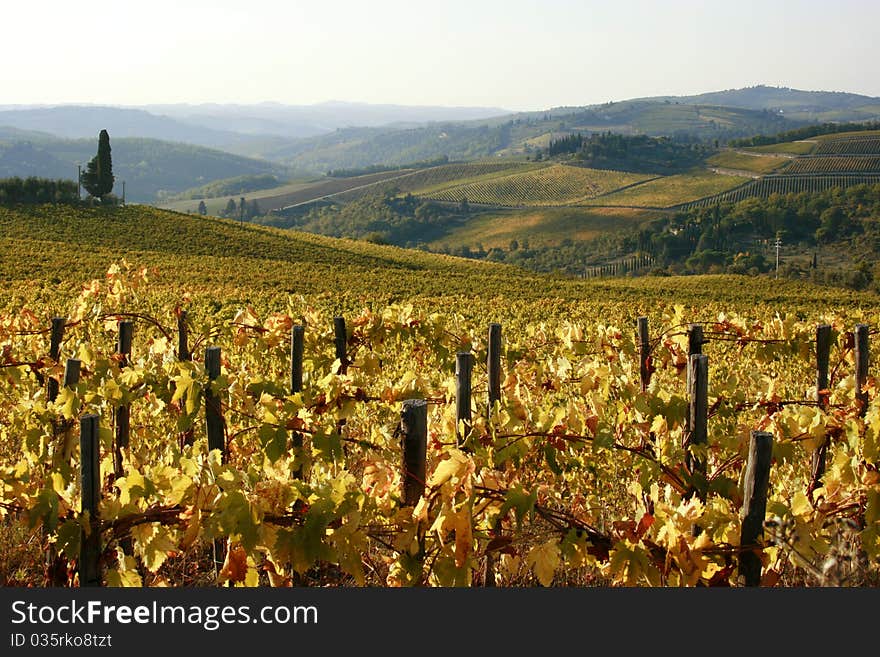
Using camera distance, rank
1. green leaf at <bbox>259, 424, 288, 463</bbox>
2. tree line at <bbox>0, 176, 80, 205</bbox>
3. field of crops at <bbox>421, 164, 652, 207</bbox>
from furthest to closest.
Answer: field of crops at <bbox>421, 164, 652, 207</bbox> → tree line at <bbox>0, 176, 80, 205</bbox> → green leaf at <bbox>259, 424, 288, 463</bbox>

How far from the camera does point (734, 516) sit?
300 centimetres

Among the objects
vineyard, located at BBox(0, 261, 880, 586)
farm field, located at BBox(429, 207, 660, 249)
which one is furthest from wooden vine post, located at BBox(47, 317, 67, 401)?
farm field, located at BBox(429, 207, 660, 249)

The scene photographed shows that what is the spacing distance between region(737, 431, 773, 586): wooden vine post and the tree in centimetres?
5867

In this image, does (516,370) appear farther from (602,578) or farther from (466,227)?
(466,227)

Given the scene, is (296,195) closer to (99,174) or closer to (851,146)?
(851,146)

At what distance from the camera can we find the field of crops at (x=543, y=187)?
5384 inches

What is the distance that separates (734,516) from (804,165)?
144442mm

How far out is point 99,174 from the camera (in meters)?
55.4

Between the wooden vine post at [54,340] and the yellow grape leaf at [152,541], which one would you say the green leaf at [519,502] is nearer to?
the yellow grape leaf at [152,541]

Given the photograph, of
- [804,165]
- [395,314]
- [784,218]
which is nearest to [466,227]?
[784,218]

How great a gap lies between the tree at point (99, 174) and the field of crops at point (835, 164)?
110m

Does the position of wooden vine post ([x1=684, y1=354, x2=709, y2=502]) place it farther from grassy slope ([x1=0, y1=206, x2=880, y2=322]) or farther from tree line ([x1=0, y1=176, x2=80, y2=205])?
tree line ([x1=0, y1=176, x2=80, y2=205])

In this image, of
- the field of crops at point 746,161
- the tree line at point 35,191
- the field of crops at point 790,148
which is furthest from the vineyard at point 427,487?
the field of crops at point 790,148

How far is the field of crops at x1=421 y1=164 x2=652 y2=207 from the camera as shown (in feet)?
449
